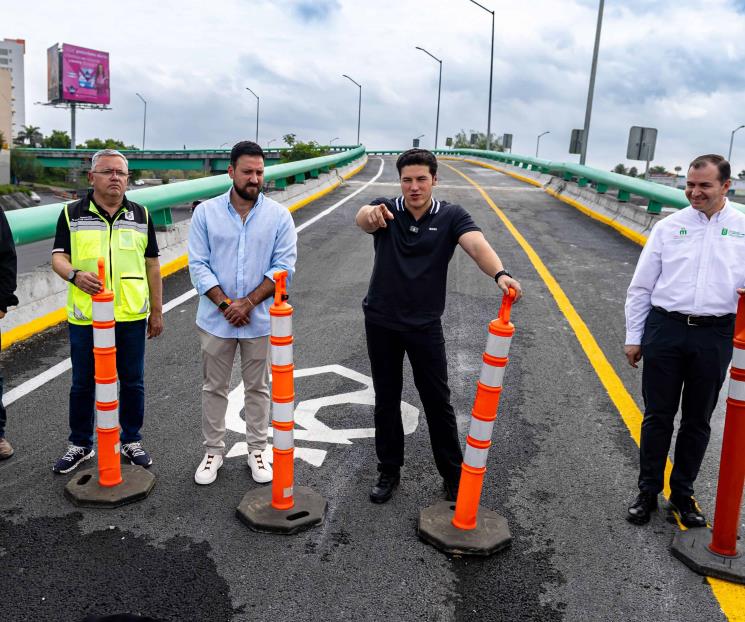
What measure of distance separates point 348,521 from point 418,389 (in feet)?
2.80

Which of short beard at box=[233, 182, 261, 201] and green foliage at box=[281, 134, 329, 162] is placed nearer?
short beard at box=[233, 182, 261, 201]

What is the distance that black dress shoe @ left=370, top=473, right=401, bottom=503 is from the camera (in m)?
4.07

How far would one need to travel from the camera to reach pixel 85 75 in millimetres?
105438

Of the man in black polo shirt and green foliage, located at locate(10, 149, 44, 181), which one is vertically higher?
the man in black polo shirt

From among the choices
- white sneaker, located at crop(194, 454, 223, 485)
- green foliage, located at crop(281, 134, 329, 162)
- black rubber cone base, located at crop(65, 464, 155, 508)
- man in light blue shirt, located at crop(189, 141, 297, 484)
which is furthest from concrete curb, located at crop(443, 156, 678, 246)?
green foliage, located at crop(281, 134, 329, 162)

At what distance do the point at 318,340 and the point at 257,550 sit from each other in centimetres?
349

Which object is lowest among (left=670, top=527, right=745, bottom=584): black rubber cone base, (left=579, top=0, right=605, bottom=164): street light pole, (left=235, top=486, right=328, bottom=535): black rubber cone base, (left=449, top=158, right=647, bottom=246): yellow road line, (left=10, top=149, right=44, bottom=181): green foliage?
(left=10, top=149, right=44, bottom=181): green foliage

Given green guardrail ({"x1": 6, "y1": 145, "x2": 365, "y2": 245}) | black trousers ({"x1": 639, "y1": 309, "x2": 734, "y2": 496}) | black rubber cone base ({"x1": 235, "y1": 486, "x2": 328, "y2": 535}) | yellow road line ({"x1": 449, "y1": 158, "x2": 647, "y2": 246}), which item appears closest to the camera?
black rubber cone base ({"x1": 235, "y1": 486, "x2": 328, "y2": 535})

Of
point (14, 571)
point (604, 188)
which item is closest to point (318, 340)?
point (14, 571)

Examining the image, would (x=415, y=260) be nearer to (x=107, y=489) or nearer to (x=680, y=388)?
(x=680, y=388)

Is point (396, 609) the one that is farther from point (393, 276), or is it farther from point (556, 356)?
point (556, 356)

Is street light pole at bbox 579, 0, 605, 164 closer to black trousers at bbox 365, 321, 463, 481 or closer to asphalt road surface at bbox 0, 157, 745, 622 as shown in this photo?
asphalt road surface at bbox 0, 157, 745, 622

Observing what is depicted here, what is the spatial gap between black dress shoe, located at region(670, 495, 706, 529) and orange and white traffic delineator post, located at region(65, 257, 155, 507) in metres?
3.05

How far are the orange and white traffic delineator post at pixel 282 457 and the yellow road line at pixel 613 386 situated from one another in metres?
2.04
